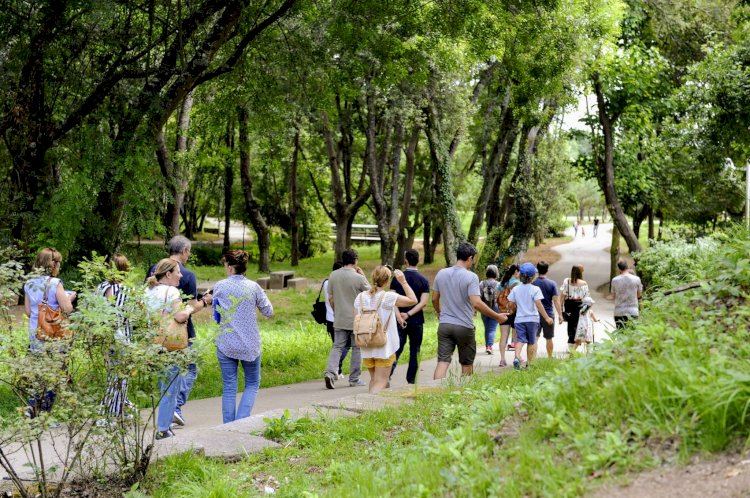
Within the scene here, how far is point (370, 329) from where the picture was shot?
29.5ft

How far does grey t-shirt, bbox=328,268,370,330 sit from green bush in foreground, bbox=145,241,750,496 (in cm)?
413

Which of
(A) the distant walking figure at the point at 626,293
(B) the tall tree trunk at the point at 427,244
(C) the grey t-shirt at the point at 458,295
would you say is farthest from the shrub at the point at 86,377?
(B) the tall tree trunk at the point at 427,244

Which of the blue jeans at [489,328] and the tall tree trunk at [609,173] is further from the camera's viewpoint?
the tall tree trunk at [609,173]

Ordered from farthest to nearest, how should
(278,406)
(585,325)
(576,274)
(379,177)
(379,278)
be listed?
1. (379,177)
2. (576,274)
3. (585,325)
4. (278,406)
5. (379,278)

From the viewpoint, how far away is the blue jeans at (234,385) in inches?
312

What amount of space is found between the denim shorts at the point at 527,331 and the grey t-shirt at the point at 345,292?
2739 mm

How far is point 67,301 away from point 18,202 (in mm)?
4555

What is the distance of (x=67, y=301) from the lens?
330 inches

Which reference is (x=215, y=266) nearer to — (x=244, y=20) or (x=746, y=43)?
(x=244, y=20)

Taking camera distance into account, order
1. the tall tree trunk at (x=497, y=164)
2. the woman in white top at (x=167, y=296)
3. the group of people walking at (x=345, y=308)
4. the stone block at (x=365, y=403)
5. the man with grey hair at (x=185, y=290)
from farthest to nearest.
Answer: the tall tree trunk at (x=497, y=164)
the man with grey hair at (x=185, y=290)
the stone block at (x=365, y=403)
the woman in white top at (x=167, y=296)
the group of people walking at (x=345, y=308)

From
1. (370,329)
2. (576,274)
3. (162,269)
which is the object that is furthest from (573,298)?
(162,269)

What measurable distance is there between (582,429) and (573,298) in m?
9.45

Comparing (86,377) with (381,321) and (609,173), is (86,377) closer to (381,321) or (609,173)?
(381,321)

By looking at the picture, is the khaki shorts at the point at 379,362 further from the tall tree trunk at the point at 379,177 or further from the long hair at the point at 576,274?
the tall tree trunk at the point at 379,177
